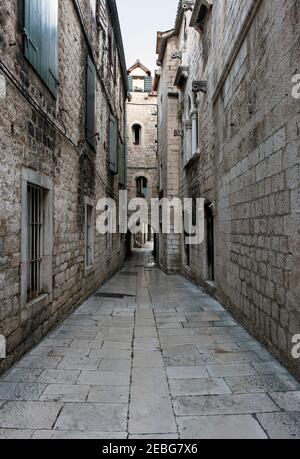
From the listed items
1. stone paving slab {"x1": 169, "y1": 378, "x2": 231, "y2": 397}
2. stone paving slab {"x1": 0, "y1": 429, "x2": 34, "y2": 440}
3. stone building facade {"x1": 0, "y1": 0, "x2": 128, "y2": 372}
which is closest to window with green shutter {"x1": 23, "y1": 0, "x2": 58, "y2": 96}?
stone building facade {"x1": 0, "y1": 0, "x2": 128, "y2": 372}

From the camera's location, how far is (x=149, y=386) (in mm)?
3084

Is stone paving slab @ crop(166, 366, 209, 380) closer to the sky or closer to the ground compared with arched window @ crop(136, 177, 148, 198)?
closer to the ground

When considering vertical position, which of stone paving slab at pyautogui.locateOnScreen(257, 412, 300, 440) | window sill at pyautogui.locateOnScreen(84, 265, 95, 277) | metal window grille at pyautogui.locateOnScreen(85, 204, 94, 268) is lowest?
stone paving slab at pyautogui.locateOnScreen(257, 412, 300, 440)

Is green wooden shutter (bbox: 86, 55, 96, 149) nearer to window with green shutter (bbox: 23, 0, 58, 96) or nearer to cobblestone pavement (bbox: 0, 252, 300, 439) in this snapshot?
window with green shutter (bbox: 23, 0, 58, 96)

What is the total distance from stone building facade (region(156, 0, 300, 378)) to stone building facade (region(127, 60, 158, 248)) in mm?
12712

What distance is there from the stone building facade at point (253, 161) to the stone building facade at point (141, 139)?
12.7 metres

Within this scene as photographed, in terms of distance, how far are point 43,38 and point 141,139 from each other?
17744 millimetres

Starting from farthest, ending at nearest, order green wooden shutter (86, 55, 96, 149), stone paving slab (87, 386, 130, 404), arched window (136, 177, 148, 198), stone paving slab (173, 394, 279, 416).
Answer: arched window (136, 177, 148, 198) → green wooden shutter (86, 55, 96, 149) → stone paving slab (87, 386, 130, 404) → stone paving slab (173, 394, 279, 416)

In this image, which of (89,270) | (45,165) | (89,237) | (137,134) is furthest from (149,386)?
(137,134)

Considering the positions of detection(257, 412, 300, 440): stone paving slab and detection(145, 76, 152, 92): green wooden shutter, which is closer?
detection(257, 412, 300, 440): stone paving slab

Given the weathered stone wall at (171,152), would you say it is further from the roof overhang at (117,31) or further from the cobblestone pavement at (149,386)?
the cobblestone pavement at (149,386)

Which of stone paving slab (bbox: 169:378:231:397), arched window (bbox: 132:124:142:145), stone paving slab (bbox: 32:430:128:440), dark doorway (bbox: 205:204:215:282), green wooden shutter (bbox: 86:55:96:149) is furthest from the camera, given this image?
arched window (bbox: 132:124:142:145)

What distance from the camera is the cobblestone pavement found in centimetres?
241
